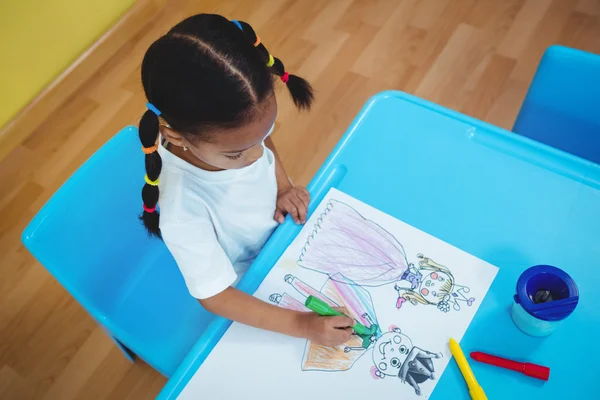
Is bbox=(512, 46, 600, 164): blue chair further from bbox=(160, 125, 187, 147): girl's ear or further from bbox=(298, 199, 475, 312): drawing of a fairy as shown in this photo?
bbox=(160, 125, 187, 147): girl's ear

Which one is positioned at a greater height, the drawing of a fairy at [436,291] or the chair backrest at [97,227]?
the drawing of a fairy at [436,291]

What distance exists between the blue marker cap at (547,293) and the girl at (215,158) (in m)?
0.22

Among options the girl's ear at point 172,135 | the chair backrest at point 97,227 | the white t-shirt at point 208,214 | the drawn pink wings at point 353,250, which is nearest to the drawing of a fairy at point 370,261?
the drawn pink wings at point 353,250

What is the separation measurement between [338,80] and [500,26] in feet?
2.26

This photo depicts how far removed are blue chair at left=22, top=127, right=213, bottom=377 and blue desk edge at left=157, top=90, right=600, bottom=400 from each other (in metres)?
0.22

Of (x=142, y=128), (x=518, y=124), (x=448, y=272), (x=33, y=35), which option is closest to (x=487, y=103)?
(x=518, y=124)

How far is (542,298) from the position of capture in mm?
574

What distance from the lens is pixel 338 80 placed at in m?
1.80

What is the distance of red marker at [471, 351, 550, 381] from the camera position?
1.81 feet

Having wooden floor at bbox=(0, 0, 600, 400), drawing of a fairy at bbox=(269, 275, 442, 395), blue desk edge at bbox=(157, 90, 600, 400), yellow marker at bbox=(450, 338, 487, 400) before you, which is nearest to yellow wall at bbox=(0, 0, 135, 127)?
wooden floor at bbox=(0, 0, 600, 400)

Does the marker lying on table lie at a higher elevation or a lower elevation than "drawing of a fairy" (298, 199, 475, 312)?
lower

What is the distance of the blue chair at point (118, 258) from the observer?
753 millimetres

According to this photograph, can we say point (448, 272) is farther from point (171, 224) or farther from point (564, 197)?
point (171, 224)

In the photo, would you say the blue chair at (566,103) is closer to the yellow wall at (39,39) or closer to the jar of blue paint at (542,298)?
the jar of blue paint at (542,298)
